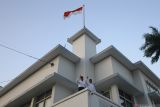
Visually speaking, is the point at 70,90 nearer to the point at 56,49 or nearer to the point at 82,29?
the point at 56,49

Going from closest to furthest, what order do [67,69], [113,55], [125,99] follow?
[125,99]
[67,69]
[113,55]

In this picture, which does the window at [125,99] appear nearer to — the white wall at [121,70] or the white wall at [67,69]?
the white wall at [121,70]

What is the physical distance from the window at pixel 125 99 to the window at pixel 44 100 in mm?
5307

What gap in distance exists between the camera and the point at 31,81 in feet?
53.3

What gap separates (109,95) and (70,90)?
290 centimetres

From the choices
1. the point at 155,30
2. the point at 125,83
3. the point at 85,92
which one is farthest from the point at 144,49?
the point at 85,92

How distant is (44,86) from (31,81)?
269 centimetres

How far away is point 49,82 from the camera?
44.3ft

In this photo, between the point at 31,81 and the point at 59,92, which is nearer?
the point at 59,92

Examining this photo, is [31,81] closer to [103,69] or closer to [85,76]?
[85,76]

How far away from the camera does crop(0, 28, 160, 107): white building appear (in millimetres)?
13539

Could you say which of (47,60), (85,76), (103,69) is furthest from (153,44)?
(47,60)

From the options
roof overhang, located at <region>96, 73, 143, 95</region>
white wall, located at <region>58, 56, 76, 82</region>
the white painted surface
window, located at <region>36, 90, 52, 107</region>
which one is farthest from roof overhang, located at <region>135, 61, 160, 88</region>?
window, located at <region>36, 90, 52, 107</region>

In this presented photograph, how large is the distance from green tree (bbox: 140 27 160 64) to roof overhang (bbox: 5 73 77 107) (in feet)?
28.8
